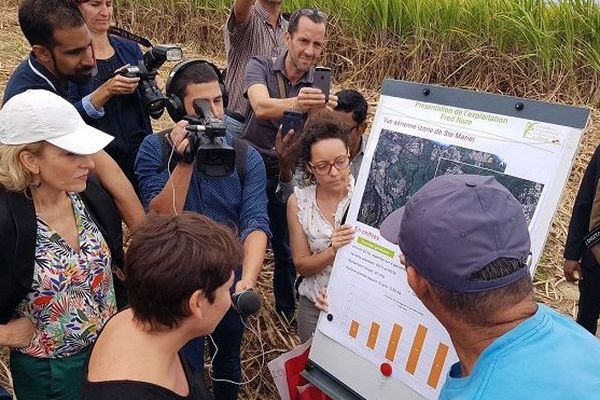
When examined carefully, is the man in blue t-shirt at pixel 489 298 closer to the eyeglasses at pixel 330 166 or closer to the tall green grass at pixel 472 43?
the eyeglasses at pixel 330 166

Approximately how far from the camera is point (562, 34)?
575 cm

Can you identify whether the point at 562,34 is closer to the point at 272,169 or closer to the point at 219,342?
the point at 272,169

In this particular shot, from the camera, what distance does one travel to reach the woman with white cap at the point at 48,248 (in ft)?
5.75

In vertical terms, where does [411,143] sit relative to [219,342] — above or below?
above

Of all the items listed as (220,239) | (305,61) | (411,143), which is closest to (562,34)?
(305,61)

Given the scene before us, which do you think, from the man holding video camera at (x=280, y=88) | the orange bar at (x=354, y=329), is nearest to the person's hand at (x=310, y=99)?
the man holding video camera at (x=280, y=88)

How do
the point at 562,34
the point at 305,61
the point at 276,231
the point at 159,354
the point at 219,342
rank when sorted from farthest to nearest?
1. the point at 562,34
2. the point at 276,231
3. the point at 305,61
4. the point at 219,342
5. the point at 159,354

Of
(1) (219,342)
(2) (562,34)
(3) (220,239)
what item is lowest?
(1) (219,342)

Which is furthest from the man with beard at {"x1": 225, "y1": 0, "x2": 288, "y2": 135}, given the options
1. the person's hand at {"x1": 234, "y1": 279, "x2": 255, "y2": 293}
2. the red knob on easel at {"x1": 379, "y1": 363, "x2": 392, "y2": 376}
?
the red knob on easel at {"x1": 379, "y1": 363, "x2": 392, "y2": 376}

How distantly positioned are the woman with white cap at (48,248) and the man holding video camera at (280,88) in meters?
1.09

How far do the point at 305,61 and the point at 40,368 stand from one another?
6.09ft

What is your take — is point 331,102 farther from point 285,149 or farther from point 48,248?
point 48,248

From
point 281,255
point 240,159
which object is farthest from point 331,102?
point 281,255

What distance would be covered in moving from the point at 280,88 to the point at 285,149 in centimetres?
38
